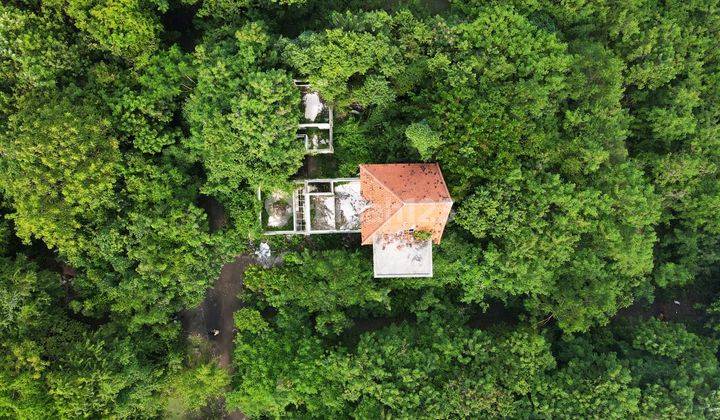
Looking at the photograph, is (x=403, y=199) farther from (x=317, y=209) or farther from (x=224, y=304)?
(x=224, y=304)

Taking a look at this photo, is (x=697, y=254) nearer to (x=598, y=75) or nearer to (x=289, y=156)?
(x=598, y=75)

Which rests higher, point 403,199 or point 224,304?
point 403,199

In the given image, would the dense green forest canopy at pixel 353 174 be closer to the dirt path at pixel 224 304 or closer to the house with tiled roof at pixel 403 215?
the house with tiled roof at pixel 403 215

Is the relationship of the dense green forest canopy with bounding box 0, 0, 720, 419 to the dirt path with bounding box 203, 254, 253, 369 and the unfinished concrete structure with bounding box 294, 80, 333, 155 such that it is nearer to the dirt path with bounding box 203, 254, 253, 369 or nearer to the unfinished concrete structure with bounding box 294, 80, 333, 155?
the unfinished concrete structure with bounding box 294, 80, 333, 155

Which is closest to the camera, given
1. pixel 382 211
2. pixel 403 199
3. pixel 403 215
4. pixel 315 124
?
pixel 403 199

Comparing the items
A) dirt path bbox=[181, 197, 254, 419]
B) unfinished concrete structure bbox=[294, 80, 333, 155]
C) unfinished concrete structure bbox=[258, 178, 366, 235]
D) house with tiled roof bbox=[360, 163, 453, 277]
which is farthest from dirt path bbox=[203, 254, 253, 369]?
house with tiled roof bbox=[360, 163, 453, 277]

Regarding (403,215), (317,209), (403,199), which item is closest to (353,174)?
(317,209)

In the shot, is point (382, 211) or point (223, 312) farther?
point (223, 312)
